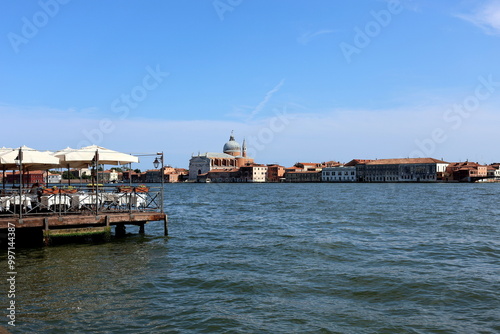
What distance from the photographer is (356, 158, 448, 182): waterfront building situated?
490 feet

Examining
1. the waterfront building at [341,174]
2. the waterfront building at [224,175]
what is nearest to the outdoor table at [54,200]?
the waterfront building at [341,174]

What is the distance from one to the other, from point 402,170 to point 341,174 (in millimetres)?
23241

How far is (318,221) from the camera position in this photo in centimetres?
2581

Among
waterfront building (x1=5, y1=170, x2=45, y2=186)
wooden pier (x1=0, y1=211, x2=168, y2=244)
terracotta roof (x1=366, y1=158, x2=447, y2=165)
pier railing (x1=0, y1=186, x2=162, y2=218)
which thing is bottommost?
wooden pier (x1=0, y1=211, x2=168, y2=244)

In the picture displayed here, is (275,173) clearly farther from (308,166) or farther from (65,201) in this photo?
(65,201)

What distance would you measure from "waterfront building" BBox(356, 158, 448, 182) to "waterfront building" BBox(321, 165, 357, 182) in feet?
8.02

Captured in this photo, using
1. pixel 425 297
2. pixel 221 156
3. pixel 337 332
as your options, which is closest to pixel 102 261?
pixel 337 332

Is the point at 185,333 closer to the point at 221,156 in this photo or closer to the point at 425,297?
the point at 425,297

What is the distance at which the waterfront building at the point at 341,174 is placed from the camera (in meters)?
168

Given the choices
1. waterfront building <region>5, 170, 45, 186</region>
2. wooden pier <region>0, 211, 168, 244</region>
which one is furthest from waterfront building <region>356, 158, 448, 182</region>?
wooden pier <region>0, 211, 168, 244</region>

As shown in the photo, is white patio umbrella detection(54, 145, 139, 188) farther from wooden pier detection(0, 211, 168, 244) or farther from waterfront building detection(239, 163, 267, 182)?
waterfront building detection(239, 163, 267, 182)

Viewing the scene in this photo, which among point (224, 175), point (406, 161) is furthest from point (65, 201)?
point (224, 175)

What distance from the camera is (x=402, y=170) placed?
155 meters

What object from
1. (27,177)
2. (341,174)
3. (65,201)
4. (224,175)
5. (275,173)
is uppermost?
(275,173)
